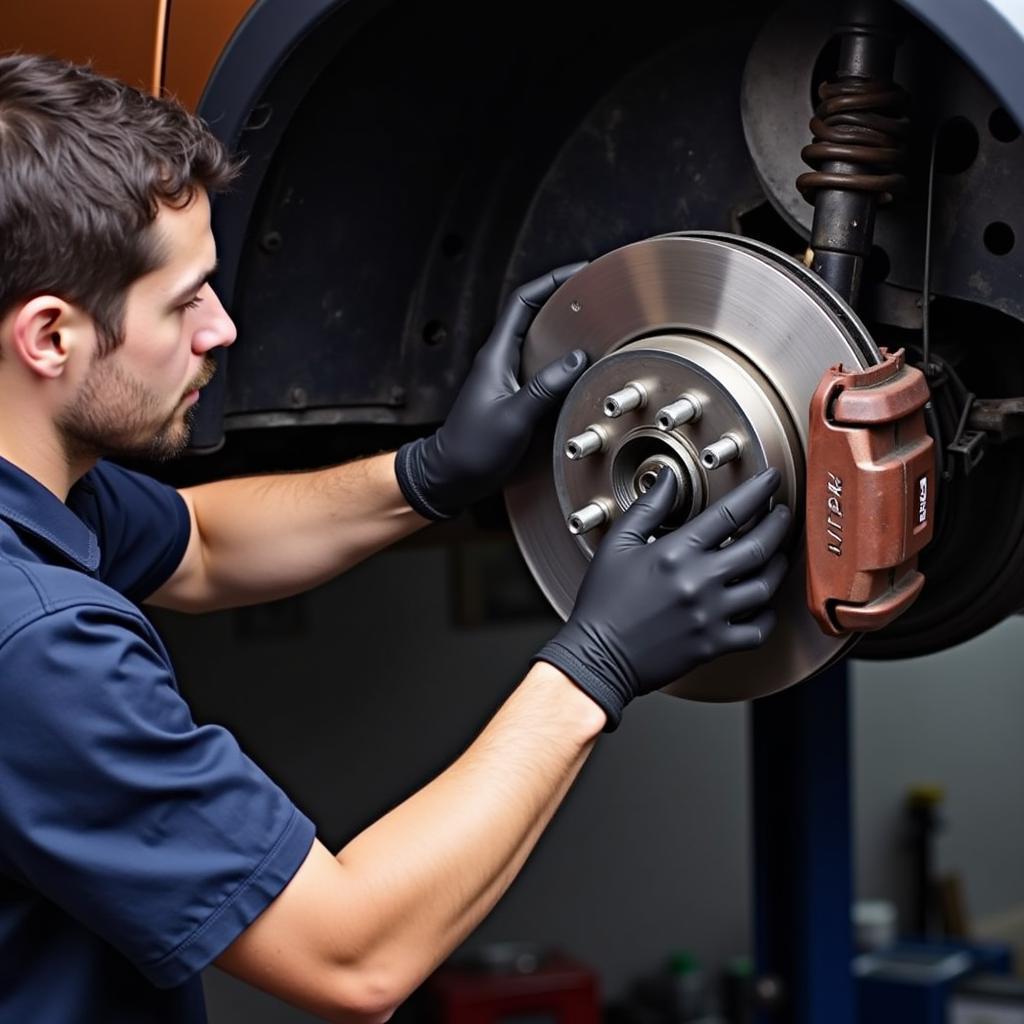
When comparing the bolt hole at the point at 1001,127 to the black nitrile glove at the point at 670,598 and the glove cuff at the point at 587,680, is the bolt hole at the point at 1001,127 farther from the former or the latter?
the glove cuff at the point at 587,680

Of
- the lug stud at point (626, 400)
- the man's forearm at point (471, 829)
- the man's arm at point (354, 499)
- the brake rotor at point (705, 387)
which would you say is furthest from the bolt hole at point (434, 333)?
the man's forearm at point (471, 829)

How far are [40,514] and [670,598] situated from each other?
1.32 ft

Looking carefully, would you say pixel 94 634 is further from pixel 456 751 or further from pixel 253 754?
pixel 456 751

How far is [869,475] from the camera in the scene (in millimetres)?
877

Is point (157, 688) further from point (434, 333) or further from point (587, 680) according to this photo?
point (434, 333)

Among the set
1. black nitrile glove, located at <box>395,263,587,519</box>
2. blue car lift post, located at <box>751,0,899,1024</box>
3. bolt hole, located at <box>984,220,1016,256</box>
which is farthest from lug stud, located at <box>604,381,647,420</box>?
blue car lift post, located at <box>751,0,899,1024</box>

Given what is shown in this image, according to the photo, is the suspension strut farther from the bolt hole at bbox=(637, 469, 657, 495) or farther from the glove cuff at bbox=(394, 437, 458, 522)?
the glove cuff at bbox=(394, 437, 458, 522)

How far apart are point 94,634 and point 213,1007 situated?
7.68ft

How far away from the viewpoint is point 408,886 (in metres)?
0.86

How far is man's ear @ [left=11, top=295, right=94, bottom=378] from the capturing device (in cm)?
89

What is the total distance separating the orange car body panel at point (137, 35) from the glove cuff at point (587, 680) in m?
0.48

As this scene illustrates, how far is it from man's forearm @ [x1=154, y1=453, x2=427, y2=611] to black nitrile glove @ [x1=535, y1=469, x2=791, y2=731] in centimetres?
→ 31

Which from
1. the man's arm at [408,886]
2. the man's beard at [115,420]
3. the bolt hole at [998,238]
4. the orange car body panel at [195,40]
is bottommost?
the man's arm at [408,886]

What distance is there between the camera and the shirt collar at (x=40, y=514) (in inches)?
36.4
